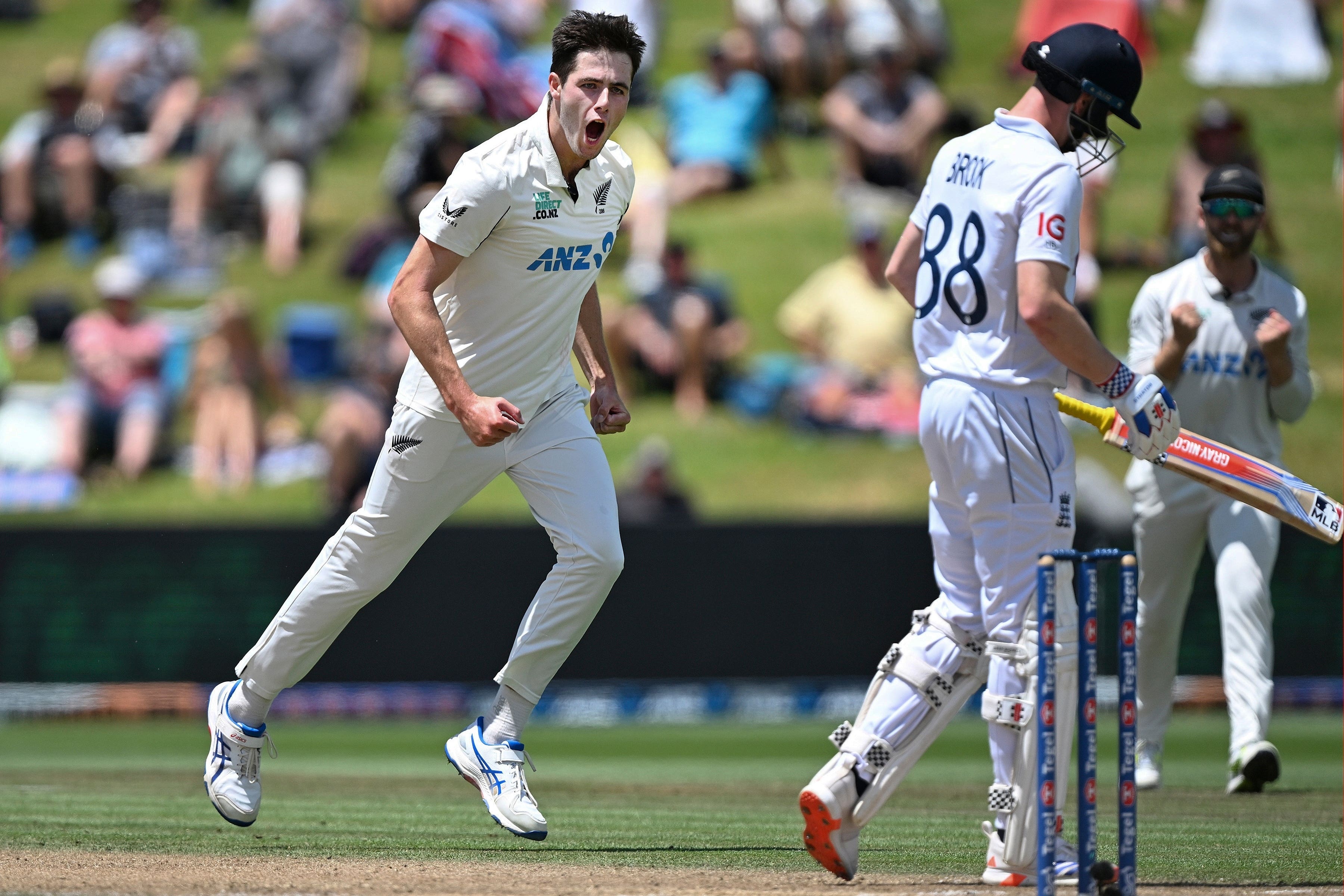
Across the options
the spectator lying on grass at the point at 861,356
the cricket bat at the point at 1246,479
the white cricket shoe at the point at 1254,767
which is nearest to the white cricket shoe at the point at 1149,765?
the white cricket shoe at the point at 1254,767

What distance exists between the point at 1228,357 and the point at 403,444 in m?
→ 3.98

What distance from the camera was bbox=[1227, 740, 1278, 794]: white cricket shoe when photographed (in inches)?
282

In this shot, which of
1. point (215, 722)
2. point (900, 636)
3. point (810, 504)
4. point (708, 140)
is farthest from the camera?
point (708, 140)

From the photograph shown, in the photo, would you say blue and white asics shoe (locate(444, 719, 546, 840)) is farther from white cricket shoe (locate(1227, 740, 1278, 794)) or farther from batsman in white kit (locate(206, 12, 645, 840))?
white cricket shoe (locate(1227, 740, 1278, 794))

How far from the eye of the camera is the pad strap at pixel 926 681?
16.0ft

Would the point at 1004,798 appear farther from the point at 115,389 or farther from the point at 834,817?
the point at 115,389

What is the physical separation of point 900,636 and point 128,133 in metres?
10.6

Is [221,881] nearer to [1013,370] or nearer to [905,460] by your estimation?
[1013,370]

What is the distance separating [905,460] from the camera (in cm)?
1433

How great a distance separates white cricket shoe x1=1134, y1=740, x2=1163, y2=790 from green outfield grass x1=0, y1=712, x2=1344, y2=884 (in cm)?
17

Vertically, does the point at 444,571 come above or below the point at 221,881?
below

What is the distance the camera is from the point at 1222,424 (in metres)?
7.61

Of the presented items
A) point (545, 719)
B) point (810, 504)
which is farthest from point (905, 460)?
point (545, 719)

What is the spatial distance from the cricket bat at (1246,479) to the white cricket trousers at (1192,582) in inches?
96.1
